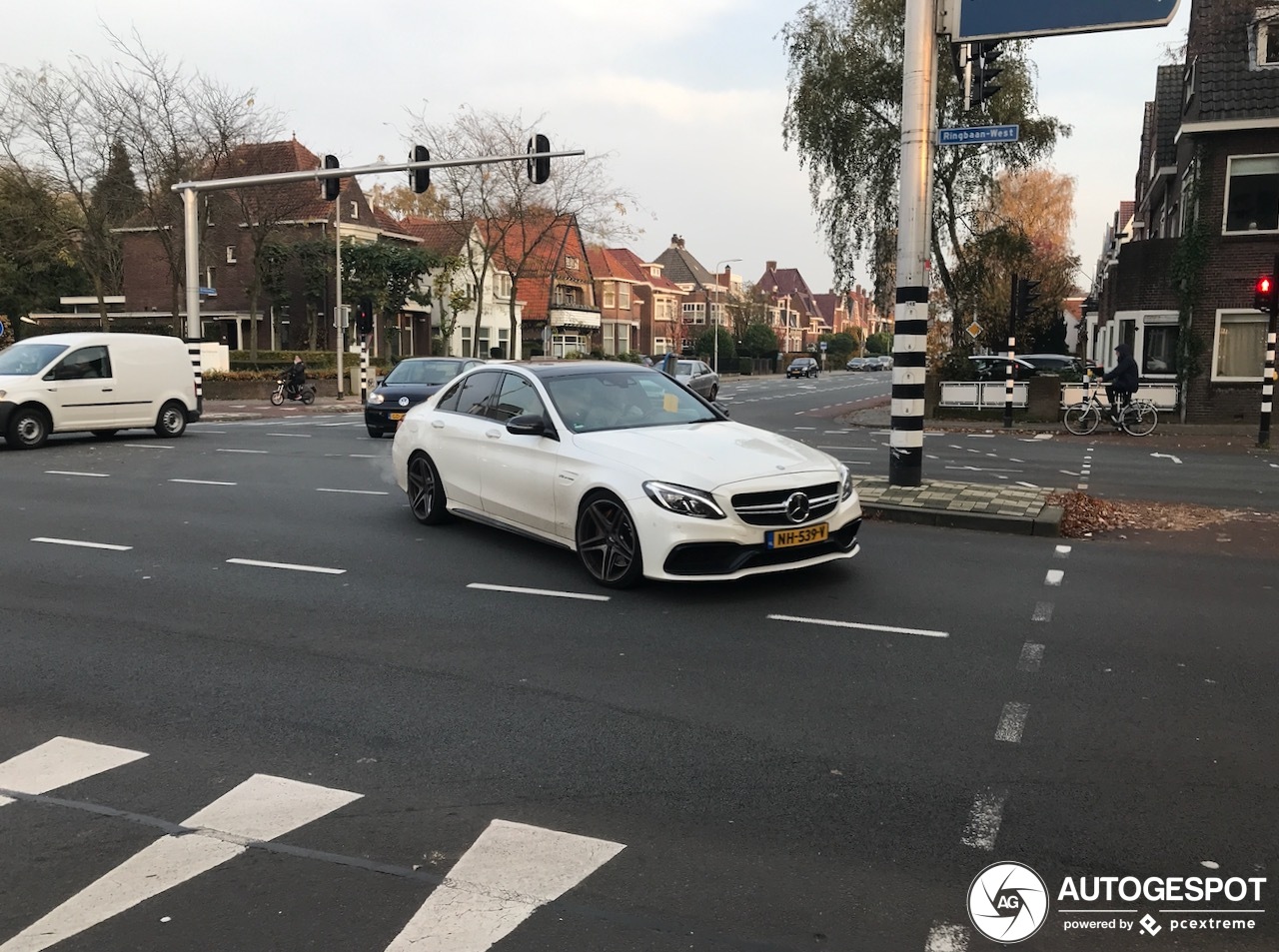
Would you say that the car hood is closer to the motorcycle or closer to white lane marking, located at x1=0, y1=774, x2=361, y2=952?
white lane marking, located at x1=0, y1=774, x2=361, y2=952

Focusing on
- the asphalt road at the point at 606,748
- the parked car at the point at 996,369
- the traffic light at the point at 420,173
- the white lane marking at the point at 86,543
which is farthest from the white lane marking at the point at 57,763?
the parked car at the point at 996,369

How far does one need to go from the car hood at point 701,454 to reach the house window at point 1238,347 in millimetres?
22842

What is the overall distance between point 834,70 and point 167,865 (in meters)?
32.1

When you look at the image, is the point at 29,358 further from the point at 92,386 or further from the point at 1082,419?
the point at 1082,419

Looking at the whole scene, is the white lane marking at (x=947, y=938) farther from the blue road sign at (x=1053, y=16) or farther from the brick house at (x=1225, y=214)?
the brick house at (x=1225, y=214)

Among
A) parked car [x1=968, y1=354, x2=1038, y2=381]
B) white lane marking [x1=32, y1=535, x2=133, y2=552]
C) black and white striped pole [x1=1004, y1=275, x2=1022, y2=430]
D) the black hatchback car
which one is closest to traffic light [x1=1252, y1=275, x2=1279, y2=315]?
black and white striped pole [x1=1004, y1=275, x2=1022, y2=430]

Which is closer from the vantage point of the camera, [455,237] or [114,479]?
[114,479]

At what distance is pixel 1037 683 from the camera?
18.2 ft

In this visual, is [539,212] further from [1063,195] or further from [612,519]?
[612,519]

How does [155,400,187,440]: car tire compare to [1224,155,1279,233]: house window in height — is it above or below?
below

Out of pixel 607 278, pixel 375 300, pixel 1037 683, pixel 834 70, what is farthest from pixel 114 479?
pixel 607 278

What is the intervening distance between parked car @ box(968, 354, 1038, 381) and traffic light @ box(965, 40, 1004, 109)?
17478 mm

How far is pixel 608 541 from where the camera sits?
7.54 m

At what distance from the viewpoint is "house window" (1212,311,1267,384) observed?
2645 centimetres
